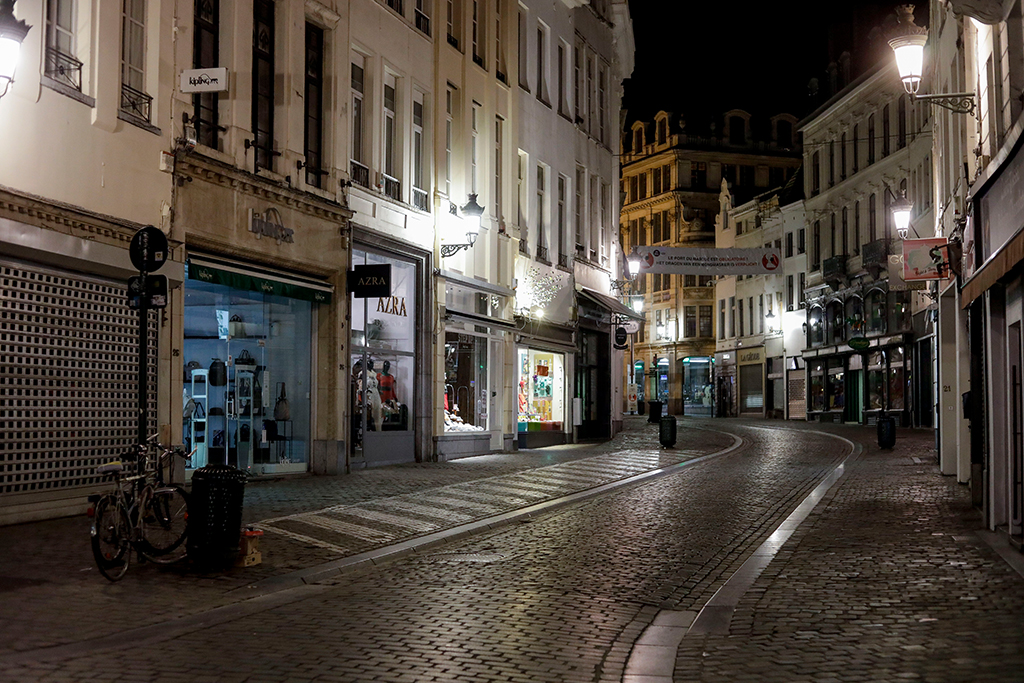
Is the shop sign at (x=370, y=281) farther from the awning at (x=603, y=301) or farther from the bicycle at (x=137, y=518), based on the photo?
the awning at (x=603, y=301)

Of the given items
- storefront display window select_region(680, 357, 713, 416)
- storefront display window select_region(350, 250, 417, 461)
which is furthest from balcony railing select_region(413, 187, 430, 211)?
storefront display window select_region(680, 357, 713, 416)

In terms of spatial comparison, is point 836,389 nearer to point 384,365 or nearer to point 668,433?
point 668,433

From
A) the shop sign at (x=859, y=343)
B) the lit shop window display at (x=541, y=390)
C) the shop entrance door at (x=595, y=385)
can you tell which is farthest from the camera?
the shop sign at (x=859, y=343)

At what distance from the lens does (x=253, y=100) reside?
748 inches

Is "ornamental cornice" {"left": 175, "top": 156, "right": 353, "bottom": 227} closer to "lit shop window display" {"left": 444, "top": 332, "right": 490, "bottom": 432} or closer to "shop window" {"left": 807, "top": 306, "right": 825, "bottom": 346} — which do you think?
"lit shop window display" {"left": 444, "top": 332, "right": 490, "bottom": 432}

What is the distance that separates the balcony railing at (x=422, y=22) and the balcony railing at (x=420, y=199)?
3509 mm

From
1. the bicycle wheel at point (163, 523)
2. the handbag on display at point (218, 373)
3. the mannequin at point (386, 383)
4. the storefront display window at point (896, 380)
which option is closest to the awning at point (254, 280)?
the handbag on display at point (218, 373)

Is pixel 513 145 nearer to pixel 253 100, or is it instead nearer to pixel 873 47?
pixel 253 100

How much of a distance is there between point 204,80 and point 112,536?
26.6ft

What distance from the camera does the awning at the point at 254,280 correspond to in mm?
16828

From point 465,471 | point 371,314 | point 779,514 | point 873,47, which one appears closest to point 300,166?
point 371,314

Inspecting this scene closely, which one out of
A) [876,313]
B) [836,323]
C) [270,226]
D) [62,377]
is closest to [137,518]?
[62,377]

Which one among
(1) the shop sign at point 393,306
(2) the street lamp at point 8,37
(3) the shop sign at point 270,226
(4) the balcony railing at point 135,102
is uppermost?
(4) the balcony railing at point 135,102

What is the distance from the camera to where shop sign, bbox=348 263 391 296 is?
20.8 m
